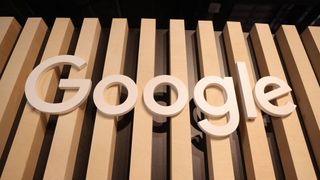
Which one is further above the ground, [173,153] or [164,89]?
[164,89]

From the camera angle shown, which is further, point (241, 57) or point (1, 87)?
point (241, 57)

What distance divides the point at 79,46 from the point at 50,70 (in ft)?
0.94

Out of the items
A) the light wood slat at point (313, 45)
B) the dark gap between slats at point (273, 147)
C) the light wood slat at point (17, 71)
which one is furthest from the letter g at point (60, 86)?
the light wood slat at point (313, 45)

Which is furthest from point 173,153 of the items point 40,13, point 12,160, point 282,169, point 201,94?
point 40,13

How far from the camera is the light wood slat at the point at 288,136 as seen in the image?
146 centimetres

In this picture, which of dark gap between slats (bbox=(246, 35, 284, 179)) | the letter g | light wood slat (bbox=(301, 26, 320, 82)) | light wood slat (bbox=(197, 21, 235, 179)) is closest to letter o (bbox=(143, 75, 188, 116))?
light wood slat (bbox=(197, 21, 235, 179))

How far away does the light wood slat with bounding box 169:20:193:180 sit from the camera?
140 centimetres

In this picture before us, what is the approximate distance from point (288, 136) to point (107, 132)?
45.5 inches

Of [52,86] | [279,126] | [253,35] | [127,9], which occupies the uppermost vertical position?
[127,9]

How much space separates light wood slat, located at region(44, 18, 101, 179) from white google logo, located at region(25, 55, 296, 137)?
5 cm

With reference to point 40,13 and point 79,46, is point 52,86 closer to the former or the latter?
point 79,46

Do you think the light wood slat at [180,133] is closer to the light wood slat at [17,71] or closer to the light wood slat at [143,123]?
the light wood slat at [143,123]

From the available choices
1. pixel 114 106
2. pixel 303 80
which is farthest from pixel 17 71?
pixel 303 80

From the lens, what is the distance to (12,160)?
1403 millimetres
